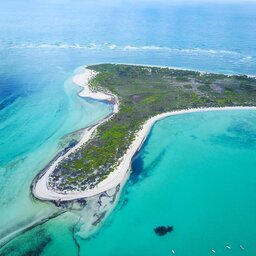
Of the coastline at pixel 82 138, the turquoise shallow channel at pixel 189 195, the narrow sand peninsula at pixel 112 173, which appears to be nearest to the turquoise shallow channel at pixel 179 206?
the turquoise shallow channel at pixel 189 195

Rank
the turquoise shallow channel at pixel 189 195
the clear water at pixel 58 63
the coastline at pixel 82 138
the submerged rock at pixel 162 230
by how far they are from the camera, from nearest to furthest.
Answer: the turquoise shallow channel at pixel 189 195, the submerged rock at pixel 162 230, the coastline at pixel 82 138, the clear water at pixel 58 63

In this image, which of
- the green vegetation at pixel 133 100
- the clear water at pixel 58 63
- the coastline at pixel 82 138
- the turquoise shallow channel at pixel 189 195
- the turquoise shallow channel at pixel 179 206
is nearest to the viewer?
the turquoise shallow channel at pixel 179 206

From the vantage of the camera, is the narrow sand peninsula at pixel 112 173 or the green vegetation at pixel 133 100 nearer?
the narrow sand peninsula at pixel 112 173

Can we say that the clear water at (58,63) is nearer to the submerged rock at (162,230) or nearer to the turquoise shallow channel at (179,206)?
the submerged rock at (162,230)

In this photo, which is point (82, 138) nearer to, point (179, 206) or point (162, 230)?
point (179, 206)

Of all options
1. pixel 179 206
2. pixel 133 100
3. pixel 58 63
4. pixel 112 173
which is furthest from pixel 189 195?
pixel 58 63

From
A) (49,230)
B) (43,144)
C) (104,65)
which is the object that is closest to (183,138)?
(43,144)

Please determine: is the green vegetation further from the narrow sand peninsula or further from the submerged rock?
the submerged rock
